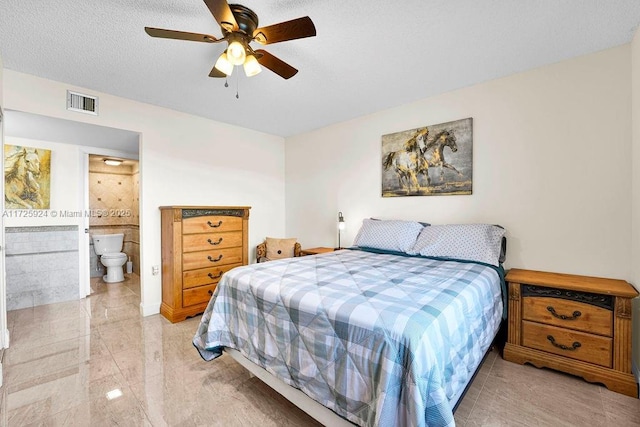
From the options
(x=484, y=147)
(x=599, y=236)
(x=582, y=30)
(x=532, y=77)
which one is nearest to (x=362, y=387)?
(x=599, y=236)

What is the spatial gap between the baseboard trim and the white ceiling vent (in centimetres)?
214

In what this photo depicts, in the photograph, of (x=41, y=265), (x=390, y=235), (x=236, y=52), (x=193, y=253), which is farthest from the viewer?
(x=41, y=265)

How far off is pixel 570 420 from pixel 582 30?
2485 millimetres

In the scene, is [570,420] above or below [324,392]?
below

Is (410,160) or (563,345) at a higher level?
(410,160)

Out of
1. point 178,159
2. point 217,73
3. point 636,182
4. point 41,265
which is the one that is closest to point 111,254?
point 41,265

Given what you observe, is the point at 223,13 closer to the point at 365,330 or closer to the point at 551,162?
the point at 365,330

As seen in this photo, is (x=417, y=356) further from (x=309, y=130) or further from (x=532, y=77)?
(x=309, y=130)

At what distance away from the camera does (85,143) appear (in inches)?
148

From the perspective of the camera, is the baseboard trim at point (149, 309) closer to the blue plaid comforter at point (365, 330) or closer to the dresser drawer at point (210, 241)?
the dresser drawer at point (210, 241)

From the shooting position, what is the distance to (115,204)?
524 centimetres

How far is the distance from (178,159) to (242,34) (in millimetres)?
2207

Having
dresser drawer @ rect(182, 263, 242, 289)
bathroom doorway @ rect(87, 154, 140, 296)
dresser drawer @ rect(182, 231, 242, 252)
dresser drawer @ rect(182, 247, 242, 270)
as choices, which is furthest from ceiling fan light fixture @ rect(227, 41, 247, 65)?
bathroom doorway @ rect(87, 154, 140, 296)

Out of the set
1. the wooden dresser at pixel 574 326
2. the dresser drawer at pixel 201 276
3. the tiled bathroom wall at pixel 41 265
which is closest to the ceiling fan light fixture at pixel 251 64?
the dresser drawer at pixel 201 276
